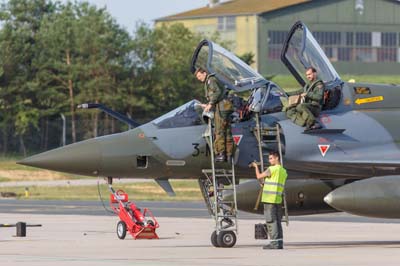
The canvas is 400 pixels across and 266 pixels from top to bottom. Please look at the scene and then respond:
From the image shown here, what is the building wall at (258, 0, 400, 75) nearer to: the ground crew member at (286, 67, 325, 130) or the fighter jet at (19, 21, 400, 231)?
the fighter jet at (19, 21, 400, 231)

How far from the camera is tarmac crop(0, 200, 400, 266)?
16344 millimetres

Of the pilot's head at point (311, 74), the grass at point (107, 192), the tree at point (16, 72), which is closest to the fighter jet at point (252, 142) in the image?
the pilot's head at point (311, 74)

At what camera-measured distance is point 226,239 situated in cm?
1889

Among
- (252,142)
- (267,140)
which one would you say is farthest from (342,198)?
(252,142)

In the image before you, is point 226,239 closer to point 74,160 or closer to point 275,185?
point 275,185

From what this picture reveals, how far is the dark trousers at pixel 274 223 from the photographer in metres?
18.4

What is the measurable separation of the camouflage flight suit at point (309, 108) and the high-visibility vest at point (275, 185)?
1.15m

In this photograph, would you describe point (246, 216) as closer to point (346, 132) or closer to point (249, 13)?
point (346, 132)

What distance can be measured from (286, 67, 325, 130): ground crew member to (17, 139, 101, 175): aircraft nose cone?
3254mm

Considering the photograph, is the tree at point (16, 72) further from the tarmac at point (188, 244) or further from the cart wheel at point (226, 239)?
the cart wheel at point (226, 239)

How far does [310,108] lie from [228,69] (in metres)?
1.51

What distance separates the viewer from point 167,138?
1947 centimetres

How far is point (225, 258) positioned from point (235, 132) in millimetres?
3113

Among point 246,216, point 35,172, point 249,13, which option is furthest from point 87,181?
point 249,13
